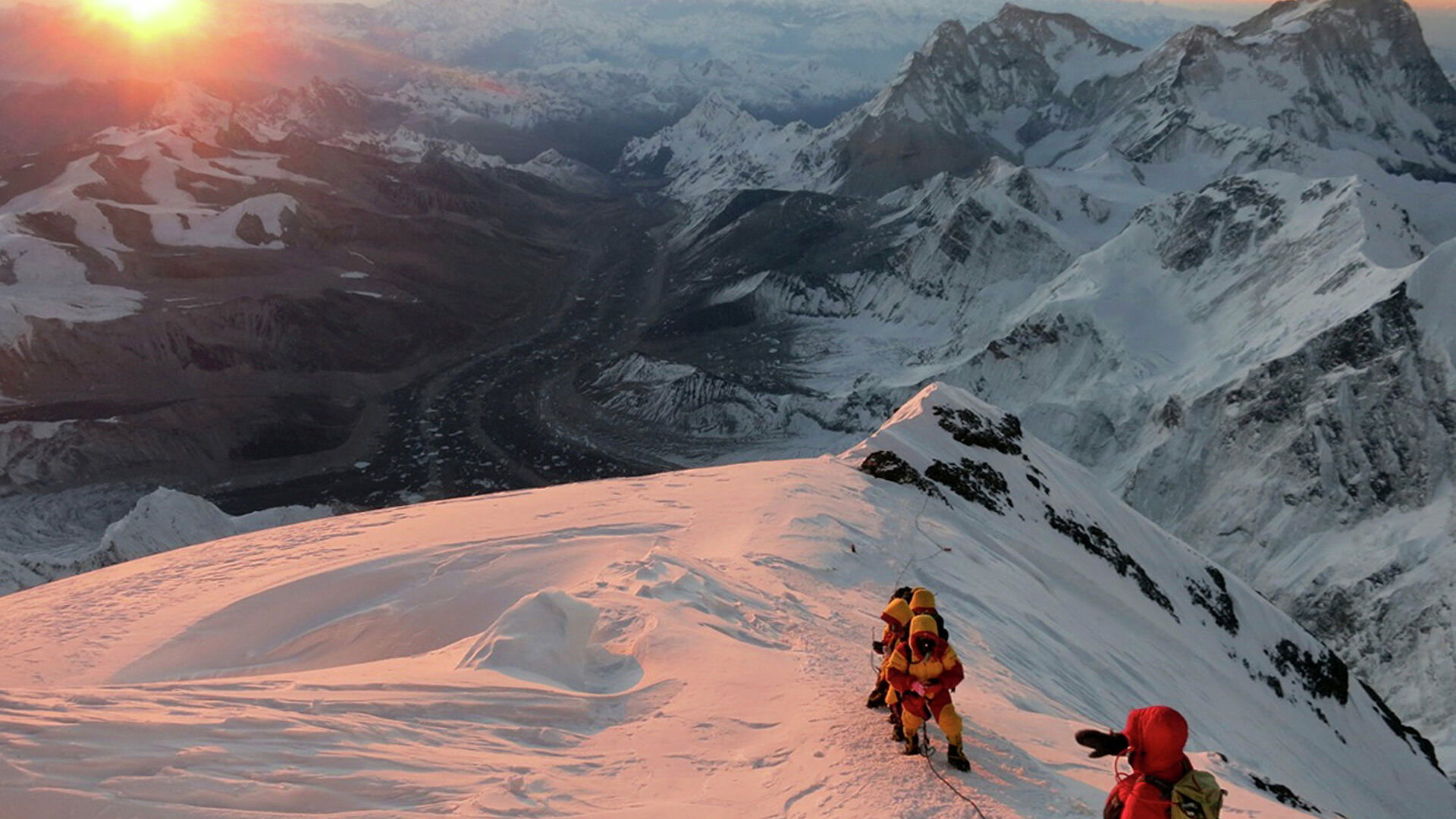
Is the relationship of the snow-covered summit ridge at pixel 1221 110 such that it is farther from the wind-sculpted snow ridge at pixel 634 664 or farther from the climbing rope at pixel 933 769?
the climbing rope at pixel 933 769

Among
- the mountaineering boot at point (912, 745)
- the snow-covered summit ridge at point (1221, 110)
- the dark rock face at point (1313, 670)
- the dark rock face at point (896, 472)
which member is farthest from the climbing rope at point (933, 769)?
the snow-covered summit ridge at point (1221, 110)

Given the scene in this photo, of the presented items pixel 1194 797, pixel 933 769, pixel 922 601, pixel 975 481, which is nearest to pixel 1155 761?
pixel 1194 797

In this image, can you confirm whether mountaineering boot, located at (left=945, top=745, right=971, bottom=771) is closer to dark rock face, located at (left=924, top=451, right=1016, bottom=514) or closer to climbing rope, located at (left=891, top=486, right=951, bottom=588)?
climbing rope, located at (left=891, top=486, right=951, bottom=588)

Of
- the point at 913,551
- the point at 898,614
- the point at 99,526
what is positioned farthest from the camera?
the point at 99,526

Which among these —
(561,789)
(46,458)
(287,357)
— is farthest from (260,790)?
(287,357)

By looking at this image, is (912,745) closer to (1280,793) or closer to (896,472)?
(1280,793)

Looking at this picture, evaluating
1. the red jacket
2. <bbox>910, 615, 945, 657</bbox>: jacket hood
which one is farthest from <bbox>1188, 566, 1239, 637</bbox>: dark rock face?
the red jacket
